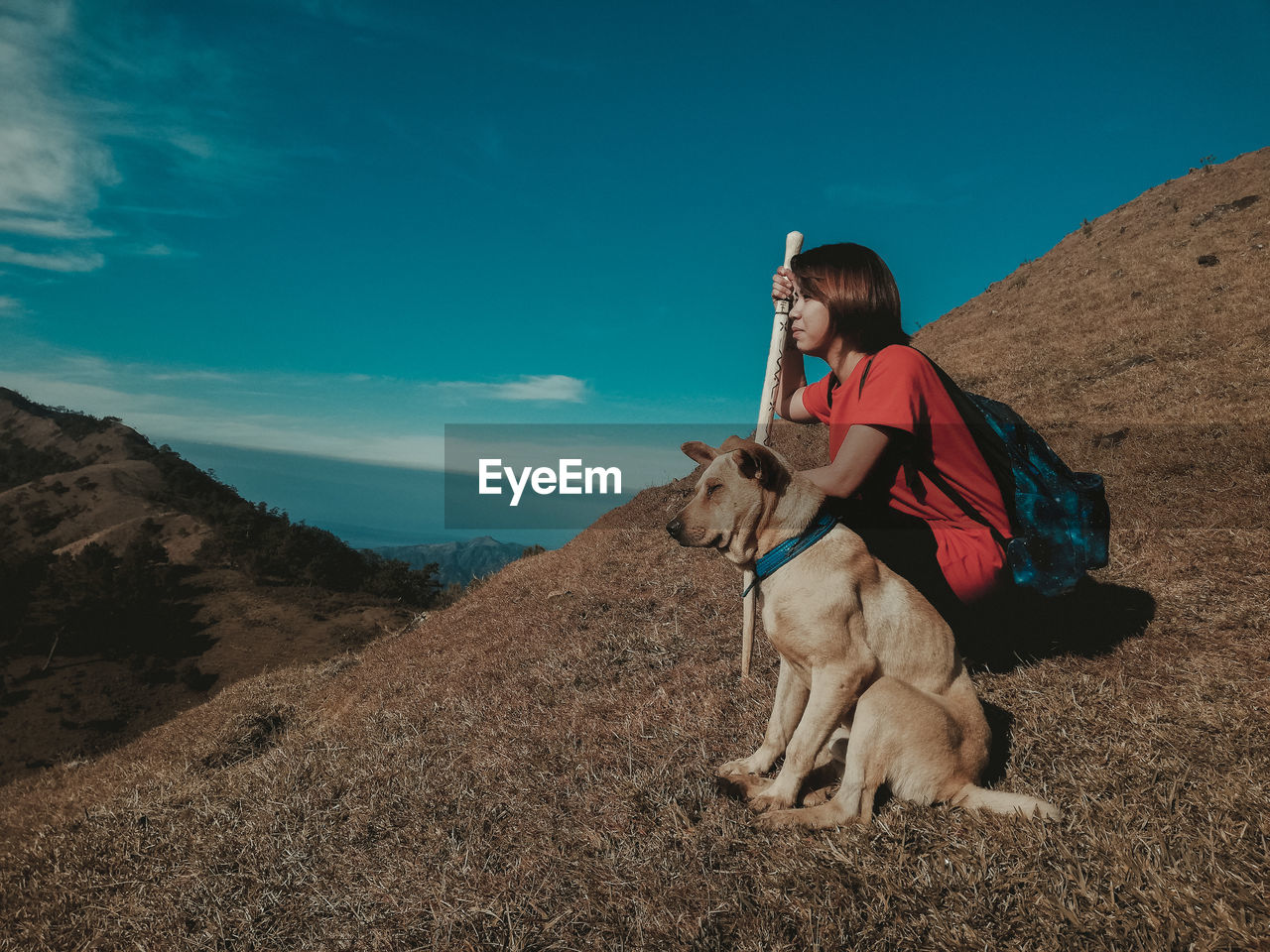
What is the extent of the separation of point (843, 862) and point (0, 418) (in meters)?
174

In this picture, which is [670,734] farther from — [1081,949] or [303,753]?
[303,753]

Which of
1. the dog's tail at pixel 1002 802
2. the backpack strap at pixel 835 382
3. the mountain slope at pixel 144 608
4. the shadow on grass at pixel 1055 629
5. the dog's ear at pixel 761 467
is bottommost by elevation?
the mountain slope at pixel 144 608

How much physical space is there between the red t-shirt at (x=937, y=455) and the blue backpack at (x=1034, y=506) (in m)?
0.06

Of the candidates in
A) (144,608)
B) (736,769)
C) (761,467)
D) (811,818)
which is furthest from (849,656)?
(144,608)

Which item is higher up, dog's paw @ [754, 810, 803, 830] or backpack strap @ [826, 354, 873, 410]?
backpack strap @ [826, 354, 873, 410]

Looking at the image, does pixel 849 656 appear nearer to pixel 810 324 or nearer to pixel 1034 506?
pixel 1034 506

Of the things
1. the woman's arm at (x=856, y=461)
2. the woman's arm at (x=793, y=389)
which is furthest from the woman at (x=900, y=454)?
the woman's arm at (x=793, y=389)

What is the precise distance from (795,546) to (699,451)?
66 cm

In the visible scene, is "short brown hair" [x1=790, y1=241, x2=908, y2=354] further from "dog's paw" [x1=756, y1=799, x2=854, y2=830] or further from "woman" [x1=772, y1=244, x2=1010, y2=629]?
"dog's paw" [x1=756, y1=799, x2=854, y2=830]

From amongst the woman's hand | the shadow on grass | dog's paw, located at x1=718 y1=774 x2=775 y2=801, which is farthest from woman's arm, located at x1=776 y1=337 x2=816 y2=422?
dog's paw, located at x1=718 y1=774 x2=775 y2=801

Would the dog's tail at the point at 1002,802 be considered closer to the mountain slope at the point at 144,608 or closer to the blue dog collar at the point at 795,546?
the blue dog collar at the point at 795,546

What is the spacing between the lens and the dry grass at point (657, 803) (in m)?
2.40

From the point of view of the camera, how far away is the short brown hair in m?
3.38

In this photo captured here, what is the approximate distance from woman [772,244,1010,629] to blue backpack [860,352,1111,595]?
7 cm
